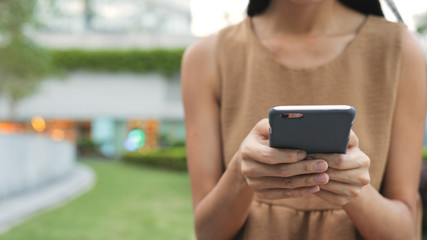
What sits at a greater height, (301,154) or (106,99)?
(301,154)

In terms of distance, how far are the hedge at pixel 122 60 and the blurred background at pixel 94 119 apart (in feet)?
0.19

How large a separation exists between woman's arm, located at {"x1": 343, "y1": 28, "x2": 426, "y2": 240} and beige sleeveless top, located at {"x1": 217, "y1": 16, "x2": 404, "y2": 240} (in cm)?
3

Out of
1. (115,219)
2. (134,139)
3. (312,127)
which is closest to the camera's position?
(312,127)

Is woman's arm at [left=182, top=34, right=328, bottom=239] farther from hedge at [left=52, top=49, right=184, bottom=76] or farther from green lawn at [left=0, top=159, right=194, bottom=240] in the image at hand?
hedge at [left=52, top=49, right=184, bottom=76]

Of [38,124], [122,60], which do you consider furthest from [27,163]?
[38,124]

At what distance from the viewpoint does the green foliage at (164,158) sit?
1652cm

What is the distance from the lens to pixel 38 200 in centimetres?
750

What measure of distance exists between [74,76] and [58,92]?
1324mm

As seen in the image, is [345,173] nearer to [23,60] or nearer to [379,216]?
[379,216]

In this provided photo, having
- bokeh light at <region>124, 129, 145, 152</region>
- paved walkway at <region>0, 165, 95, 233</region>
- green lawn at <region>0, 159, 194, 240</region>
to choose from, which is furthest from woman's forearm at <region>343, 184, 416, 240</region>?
bokeh light at <region>124, 129, 145, 152</region>

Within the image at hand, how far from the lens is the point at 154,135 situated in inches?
1061

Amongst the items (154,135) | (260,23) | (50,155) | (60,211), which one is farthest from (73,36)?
(260,23)

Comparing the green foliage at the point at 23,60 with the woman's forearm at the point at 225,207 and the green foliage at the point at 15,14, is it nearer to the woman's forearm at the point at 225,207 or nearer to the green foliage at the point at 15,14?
the green foliage at the point at 15,14

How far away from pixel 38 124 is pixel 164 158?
487 inches
